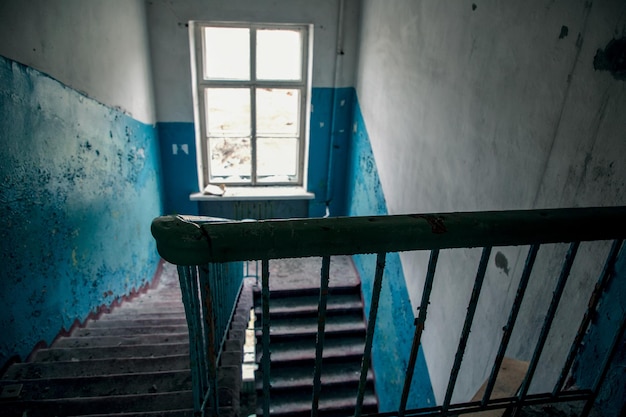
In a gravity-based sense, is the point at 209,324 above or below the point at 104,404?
above

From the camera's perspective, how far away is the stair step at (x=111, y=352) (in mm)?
2264

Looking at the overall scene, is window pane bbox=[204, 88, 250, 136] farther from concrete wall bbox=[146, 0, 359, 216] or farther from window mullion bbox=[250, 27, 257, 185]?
concrete wall bbox=[146, 0, 359, 216]

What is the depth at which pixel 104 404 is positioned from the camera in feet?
5.84

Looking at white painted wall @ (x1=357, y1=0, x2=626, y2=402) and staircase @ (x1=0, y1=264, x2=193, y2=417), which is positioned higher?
white painted wall @ (x1=357, y1=0, x2=626, y2=402)

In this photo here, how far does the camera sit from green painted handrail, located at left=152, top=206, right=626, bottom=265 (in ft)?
2.24

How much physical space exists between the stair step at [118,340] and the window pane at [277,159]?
3370mm

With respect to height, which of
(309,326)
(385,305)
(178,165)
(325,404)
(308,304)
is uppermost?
(178,165)

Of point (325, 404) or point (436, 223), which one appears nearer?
point (436, 223)

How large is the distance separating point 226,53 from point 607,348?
4.95m

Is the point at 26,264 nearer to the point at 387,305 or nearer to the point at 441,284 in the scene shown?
the point at 441,284

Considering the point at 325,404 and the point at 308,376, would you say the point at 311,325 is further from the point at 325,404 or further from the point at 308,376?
the point at 325,404

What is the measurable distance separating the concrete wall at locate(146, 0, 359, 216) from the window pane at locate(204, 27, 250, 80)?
9.9 inches

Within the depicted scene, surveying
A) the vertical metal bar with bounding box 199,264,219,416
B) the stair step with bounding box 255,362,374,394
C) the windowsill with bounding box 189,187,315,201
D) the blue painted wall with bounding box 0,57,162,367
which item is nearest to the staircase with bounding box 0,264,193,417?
the blue painted wall with bounding box 0,57,162,367

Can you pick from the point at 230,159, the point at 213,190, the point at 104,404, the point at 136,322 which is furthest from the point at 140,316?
the point at 230,159
